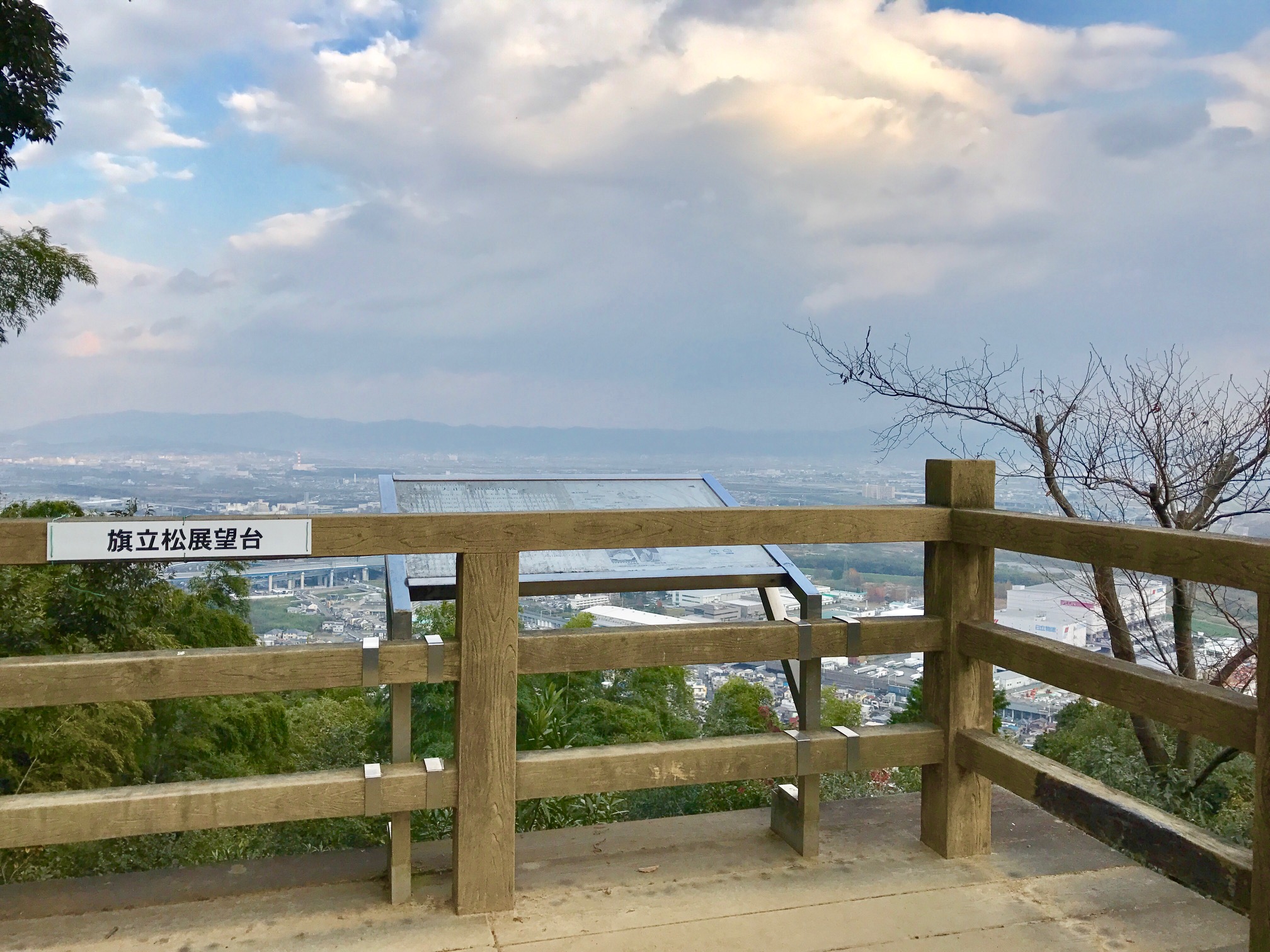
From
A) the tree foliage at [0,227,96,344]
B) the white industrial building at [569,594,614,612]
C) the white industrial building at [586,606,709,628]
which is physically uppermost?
the tree foliage at [0,227,96,344]

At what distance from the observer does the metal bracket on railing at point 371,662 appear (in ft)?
7.12

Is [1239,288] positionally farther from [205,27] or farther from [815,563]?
[205,27]

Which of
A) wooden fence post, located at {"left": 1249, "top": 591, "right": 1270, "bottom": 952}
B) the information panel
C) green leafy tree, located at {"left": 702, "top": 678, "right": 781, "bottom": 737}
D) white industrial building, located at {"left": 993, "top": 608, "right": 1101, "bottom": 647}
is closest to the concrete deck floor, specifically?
wooden fence post, located at {"left": 1249, "top": 591, "right": 1270, "bottom": 952}

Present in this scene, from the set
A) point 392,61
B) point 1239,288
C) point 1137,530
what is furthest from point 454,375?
point 1137,530

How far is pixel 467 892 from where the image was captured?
224cm

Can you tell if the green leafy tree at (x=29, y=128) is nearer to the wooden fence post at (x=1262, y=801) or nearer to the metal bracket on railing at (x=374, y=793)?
the metal bracket on railing at (x=374, y=793)

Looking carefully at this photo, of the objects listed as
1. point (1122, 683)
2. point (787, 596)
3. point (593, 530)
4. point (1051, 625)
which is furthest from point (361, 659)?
point (1051, 625)

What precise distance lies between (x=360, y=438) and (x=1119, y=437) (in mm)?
33899

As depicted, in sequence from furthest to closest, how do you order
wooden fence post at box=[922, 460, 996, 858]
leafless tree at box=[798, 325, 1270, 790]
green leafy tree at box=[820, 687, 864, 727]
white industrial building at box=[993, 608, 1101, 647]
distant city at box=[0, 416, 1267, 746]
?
1. green leafy tree at box=[820, 687, 864, 727]
2. leafless tree at box=[798, 325, 1270, 790]
3. white industrial building at box=[993, 608, 1101, 647]
4. distant city at box=[0, 416, 1267, 746]
5. wooden fence post at box=[922, 460, 996, 858]

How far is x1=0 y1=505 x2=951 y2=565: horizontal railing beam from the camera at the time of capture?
213 cm

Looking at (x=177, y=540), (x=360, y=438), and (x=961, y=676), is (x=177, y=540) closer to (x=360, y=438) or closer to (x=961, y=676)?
(x=961, y=676)

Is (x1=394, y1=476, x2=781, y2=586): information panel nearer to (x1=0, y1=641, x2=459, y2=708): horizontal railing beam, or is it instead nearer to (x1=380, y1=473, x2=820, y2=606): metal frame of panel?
(x1=380, y1=473, x2=820, y2=606): metal frame of panel

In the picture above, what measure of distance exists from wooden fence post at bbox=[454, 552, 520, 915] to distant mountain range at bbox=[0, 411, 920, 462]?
16.1 m

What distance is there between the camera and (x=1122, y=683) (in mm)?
2072
